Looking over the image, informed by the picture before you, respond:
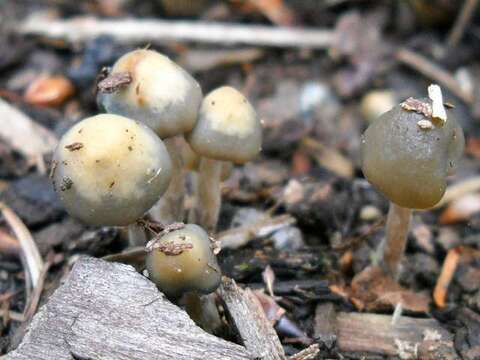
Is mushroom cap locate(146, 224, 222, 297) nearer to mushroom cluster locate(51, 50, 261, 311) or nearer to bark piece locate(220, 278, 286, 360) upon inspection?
mushroom cluster locate(51, 50, 261, 311)

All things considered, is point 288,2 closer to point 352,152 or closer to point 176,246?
point 352,152

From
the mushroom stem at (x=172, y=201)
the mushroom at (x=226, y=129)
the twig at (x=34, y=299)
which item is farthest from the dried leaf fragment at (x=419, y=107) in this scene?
the twig at (x=34, y=299)

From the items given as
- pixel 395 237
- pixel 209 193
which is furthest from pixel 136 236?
pixel 395 237

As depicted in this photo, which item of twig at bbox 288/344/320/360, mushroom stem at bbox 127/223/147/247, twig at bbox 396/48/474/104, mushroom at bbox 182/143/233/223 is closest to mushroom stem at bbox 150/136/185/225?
mushroom at bbox 182/143/233/223

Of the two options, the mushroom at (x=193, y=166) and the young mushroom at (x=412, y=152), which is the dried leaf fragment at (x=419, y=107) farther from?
the mushroom at (x=193, y=166)

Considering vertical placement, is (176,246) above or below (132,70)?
below

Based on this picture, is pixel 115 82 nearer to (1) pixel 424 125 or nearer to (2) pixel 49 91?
(1) pixel 424 125

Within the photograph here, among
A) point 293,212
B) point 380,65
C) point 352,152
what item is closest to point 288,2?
point 380,65
